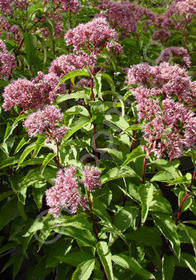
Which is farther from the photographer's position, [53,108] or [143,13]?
[143,13]

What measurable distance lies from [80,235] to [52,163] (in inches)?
15.3

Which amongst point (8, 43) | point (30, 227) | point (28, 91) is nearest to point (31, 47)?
point (8, 43)

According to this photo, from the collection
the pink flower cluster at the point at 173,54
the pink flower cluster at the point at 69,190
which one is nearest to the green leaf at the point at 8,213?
the pink flower cluster at the point at 69,190

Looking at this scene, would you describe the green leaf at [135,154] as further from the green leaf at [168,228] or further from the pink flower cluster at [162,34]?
the pink flower cluster at [162,34]

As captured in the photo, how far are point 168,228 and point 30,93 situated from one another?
38.4 inches

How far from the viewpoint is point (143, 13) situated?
3.34 metres

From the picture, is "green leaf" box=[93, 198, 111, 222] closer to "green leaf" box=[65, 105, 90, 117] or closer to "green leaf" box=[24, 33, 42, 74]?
"green leaf" box=[65, 105, 90, 117]

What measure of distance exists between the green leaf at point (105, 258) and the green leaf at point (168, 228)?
0.90 feet

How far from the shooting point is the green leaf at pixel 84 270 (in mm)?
1109

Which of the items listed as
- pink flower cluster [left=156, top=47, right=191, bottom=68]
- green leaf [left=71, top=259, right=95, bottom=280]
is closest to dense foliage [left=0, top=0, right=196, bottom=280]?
green leaf [left=71, top=259, right=95, bottom=280]

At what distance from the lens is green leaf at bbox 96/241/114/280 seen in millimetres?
1039

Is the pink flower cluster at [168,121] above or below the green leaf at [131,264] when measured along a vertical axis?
above

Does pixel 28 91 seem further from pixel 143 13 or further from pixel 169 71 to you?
pixel 143 13

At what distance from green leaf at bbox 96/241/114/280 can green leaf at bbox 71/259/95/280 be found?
8cm
